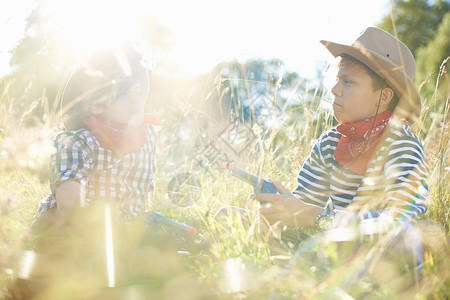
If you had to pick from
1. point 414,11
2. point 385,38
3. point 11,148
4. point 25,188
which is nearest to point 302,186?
point 385,38

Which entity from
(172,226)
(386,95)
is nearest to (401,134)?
(386,95)

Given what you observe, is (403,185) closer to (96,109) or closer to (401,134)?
(401,134)

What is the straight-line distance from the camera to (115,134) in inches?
76.7

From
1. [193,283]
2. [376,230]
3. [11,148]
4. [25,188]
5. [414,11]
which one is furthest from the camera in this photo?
[414,11]

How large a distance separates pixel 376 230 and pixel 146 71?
135 cm

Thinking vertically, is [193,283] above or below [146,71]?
below

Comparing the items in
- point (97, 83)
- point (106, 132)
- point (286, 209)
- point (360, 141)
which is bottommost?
point (286, 209)

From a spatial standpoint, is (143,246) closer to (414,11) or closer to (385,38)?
(385,38)

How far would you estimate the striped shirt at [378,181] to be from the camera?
5.12 feet

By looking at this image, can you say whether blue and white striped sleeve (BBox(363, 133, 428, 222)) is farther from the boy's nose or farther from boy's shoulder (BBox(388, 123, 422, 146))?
the boy's nose

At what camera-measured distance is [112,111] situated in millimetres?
1990

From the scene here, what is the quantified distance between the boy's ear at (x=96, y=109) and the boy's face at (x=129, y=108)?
0.08 ft

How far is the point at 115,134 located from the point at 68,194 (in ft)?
1.23

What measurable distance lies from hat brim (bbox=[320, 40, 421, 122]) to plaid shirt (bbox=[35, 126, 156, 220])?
1125mm
